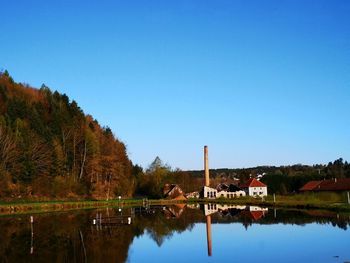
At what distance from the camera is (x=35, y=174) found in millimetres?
80062

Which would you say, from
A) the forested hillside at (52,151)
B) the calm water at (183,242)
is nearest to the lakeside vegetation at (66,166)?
the forested hillside at (52,151)

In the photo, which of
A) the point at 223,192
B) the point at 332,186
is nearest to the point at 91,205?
the point at 332,186

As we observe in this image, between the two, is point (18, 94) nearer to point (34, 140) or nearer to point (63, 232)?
point (34, 140)

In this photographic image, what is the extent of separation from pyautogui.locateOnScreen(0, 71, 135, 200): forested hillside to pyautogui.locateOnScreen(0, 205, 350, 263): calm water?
33.5 m

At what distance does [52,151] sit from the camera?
86625 mm

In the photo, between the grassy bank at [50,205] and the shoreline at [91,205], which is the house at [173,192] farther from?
the grassy bank at [50,205]

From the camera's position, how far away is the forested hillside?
77.0 m

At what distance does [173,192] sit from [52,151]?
33.5 metres

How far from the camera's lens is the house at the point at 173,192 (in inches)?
4269

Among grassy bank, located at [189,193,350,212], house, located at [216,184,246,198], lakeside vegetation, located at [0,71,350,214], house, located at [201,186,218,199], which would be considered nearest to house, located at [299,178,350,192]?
lakeside vegetation, located at [0,71,350,214]

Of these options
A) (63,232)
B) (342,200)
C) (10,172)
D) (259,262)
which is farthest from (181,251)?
(10,172)

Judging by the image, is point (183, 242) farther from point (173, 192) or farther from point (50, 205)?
point (173, 192)

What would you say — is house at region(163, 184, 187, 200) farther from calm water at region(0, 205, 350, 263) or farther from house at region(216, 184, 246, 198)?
calm water at region(0, 205, 350, 263)

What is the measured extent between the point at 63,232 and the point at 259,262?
2040 cm
